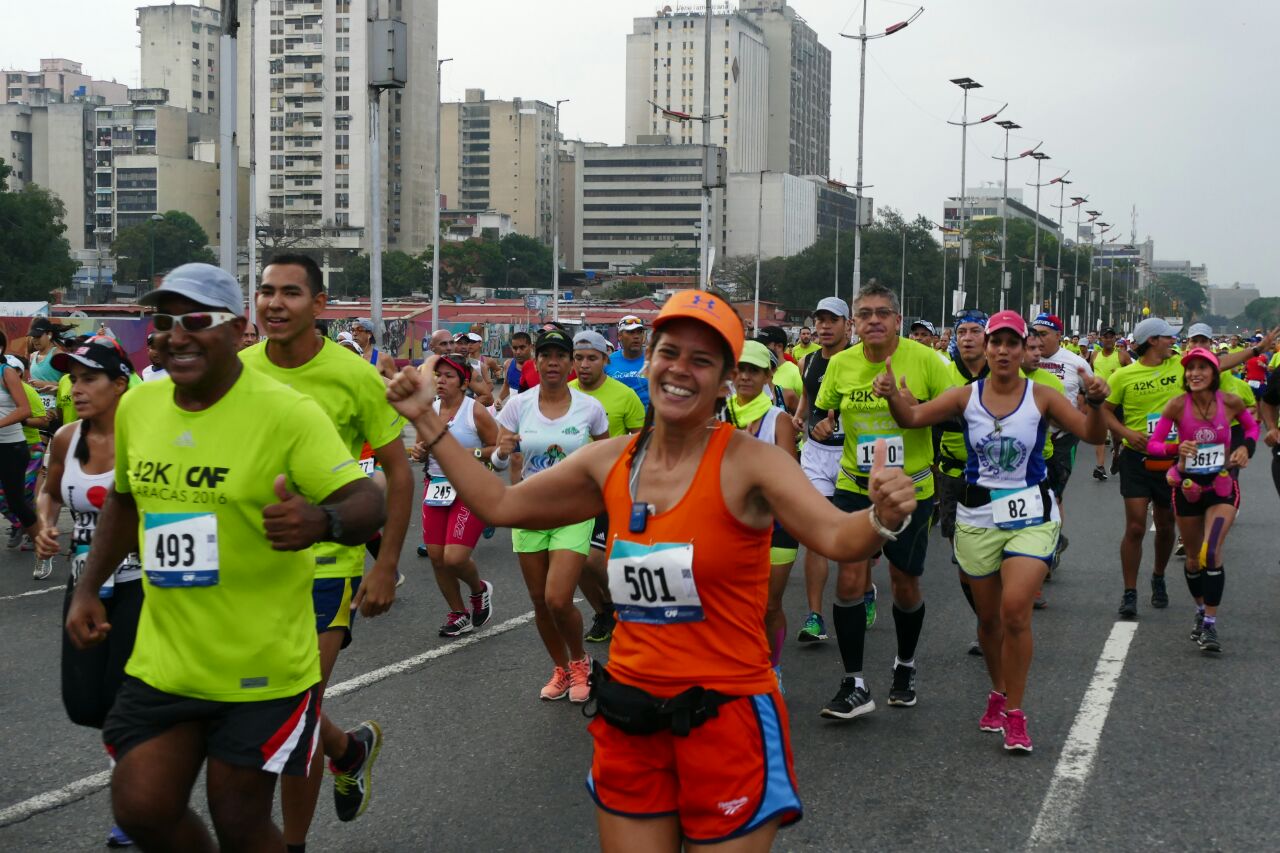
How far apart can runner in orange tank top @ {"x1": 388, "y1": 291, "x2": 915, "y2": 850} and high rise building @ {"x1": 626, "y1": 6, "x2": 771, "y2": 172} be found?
168 meters

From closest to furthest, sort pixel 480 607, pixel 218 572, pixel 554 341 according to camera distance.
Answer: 1. pixel 218 572
2. pixel 554 341
3. pixel 480 607

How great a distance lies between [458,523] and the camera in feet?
28.0

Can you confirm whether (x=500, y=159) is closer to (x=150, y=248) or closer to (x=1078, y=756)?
(x=150, y=248)

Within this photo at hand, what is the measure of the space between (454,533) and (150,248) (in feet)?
350

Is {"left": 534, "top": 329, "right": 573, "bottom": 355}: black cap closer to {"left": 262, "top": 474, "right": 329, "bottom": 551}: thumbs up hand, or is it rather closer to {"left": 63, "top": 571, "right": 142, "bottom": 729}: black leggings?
{"left": 63, "top": 571, "right": 142, "bottom": 729}: black leggings

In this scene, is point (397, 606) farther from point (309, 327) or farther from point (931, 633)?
point (309, 327)

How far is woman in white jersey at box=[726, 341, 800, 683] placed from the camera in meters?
7.22

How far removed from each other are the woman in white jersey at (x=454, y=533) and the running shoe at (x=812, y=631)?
6.63ft


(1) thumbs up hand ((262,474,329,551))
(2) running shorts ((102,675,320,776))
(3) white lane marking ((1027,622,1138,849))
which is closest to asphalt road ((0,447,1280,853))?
(3) white lane marking ((1027,622,1138,849))

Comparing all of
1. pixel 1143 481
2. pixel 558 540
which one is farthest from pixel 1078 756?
pixel 1143 481

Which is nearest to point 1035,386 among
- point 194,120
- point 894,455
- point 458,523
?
point 894,455

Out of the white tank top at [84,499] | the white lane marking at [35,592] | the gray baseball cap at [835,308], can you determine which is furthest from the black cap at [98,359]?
the white lane marking at [35,592]

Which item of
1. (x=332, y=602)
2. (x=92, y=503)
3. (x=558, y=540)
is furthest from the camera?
(x=558, y=540)

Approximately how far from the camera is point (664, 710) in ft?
10.9
